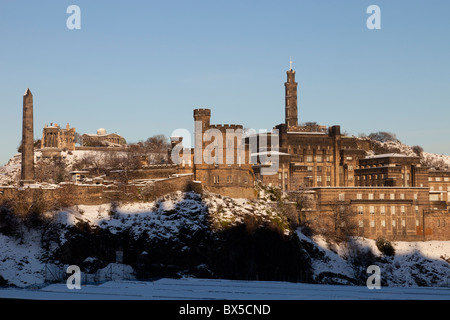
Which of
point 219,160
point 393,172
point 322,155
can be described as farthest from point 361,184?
point 219,160

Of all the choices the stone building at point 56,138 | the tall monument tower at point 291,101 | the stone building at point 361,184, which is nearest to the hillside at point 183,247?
the stone building at point 361,184

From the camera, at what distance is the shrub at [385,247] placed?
96188 mm

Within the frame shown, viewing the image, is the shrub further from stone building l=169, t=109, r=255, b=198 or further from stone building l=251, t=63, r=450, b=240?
stone building l=169, t=109, r=255, b=198

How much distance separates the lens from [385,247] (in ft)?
316

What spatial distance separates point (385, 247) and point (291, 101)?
53.7 m

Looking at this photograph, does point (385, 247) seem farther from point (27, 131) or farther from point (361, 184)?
point (27, 131)

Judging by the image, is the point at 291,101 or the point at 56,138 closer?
the point at 291,101

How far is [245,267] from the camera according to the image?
78.6m

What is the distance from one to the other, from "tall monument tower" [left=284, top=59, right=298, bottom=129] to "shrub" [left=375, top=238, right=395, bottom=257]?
49.7m

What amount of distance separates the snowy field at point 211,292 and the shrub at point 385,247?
51.9 metres

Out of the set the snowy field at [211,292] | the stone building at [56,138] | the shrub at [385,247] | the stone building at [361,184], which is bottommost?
the shrub at [385,247]

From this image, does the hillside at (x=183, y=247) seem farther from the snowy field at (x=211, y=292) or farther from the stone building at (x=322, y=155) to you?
the stone building at (x=322, y=155)
